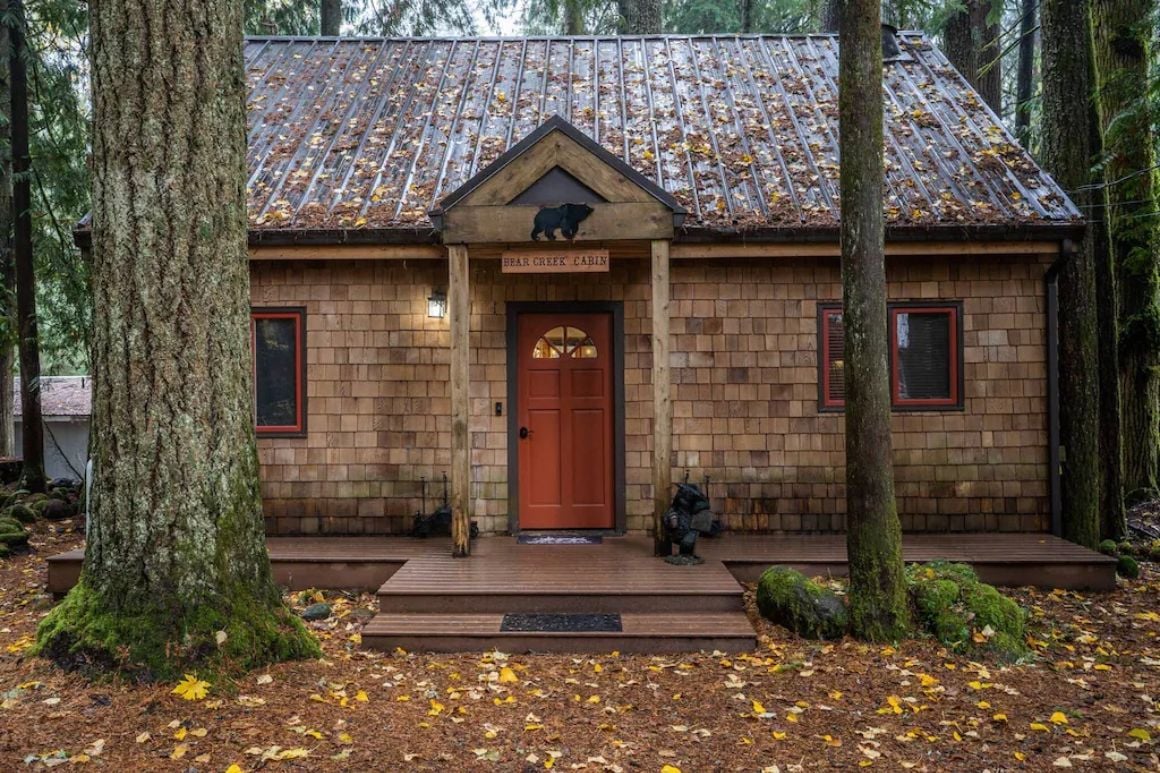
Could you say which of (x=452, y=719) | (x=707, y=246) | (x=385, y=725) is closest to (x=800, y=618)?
(x=452, y=719)

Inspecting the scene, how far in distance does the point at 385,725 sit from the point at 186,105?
3430mm

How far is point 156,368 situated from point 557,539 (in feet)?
13.6

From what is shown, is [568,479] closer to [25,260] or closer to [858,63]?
[858,63]

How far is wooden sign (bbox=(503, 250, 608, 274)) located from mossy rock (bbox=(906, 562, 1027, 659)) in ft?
11.2

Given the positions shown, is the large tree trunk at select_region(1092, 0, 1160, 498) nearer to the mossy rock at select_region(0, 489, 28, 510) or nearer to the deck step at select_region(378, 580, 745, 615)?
the deck step at select_region(378, 580, 745, 615)

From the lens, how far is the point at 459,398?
666cm

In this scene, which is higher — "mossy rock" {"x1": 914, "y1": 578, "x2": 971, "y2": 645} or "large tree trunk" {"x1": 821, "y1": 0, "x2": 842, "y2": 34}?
"large tree trunk" {"x1": 821, "y1": 0, "x2": 842, "y2": 34}

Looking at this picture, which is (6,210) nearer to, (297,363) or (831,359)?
(297,363)

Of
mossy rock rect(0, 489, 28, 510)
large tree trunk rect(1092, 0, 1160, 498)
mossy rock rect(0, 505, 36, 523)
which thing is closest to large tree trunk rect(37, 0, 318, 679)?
mossy rock rect(0, 505, 36, 523)

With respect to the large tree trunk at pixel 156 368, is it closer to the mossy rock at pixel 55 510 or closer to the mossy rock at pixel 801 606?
the mossy rock at pixel 801 606

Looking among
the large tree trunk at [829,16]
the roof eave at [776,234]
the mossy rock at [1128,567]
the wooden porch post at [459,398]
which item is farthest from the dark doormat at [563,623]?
the large tree trunk at [829,16]

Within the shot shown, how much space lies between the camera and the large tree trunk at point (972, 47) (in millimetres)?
13922

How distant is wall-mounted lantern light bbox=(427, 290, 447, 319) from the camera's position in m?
7.57

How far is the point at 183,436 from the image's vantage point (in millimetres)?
4289
